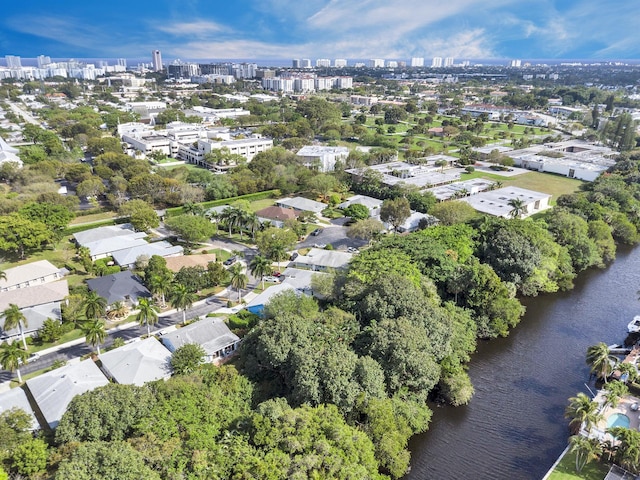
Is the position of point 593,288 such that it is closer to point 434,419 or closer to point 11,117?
point 434,419

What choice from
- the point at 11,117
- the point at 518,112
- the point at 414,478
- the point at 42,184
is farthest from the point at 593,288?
the point at 11,117

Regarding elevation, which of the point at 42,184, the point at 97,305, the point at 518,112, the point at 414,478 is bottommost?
the point at 414,478

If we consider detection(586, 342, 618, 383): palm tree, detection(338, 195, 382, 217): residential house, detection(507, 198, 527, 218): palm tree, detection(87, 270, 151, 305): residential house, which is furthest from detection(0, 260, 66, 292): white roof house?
detection(507, 198, 527, 218): palm tree

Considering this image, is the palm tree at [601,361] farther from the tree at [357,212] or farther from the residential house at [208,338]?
the tree at [357,212]

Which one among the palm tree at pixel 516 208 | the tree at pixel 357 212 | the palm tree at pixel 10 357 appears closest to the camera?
the palm tree at pixel 10 357

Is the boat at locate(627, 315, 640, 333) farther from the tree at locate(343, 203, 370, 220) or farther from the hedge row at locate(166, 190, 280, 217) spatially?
the hedge row at locate(166, 190, 280, 217)

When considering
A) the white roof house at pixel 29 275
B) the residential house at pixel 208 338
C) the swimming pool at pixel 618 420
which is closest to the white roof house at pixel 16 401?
the residential house at pixel 208 338
